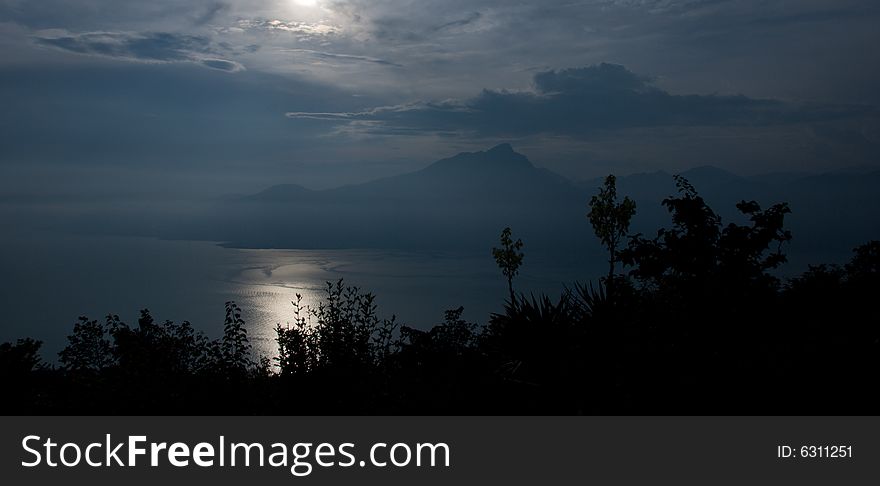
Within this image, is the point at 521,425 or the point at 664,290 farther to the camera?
the point at 664,290

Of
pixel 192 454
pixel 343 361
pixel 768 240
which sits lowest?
pixel 192 454

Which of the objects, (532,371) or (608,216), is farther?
(608,216)

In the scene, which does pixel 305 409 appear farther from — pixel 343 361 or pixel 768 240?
pixel 768 240

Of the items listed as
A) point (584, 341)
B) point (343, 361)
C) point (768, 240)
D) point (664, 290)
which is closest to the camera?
point (343, 361)

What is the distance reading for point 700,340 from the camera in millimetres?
8828

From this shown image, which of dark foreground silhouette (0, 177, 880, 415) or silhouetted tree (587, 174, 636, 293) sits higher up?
silhouetted tree (587, 174, 636, 293)

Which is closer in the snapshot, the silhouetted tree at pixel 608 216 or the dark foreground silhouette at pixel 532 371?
the dark foreground silhouette at pixel 532 371

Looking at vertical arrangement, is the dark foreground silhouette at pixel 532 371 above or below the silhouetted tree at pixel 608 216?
below

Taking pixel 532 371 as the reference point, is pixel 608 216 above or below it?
above

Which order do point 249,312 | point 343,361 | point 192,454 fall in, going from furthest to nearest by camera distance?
point 249,312 < point 343,361 < point 192,454

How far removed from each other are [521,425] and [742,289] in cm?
860

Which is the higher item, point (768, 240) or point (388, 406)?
point (768, 240)

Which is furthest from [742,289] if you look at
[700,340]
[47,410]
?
[47,410]

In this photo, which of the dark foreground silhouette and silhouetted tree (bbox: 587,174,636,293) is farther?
silhouetted tree (bbox: 587,174,636,293)
